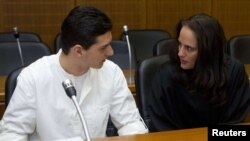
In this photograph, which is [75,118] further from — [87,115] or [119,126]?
[119,126]

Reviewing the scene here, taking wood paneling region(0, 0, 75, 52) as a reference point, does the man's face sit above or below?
above

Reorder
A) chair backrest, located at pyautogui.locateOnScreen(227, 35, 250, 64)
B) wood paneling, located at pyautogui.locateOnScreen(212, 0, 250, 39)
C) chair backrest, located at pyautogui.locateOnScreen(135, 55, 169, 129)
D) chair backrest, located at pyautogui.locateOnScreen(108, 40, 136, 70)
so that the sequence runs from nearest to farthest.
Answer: chair backrest, located at pyautogui.locateOnScreen(135, 55, 169, 129) < chair backrest, located at pyautogui.locateOnScreen(108, 40, 136, 70) < chair backrest, located at pyautogui.locateOnScreen(227, 35, 250, 64) < wood paneling, located at pyautogui.locateOnScreen(212, 0, 250, 39)

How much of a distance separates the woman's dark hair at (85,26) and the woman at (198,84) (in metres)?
0.47

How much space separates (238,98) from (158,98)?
0.42 m

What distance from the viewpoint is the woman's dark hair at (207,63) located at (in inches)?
87.5

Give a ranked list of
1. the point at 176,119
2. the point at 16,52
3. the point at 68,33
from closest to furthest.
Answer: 1. the point at 68,33
2. the point at 176,119
3. the point at 16,52

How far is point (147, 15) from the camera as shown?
5543mm

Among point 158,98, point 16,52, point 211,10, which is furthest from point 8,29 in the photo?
point 158,98

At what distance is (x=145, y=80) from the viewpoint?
2.53 m

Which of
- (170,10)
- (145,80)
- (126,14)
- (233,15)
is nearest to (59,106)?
(145,80)

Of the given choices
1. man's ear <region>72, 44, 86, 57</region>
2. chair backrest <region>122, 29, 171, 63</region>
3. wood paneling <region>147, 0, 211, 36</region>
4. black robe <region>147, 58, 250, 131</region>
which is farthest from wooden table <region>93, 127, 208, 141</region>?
wood paneling <region>147, 0, 211, 36</region>

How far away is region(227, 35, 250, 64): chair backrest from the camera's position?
405 centimetres

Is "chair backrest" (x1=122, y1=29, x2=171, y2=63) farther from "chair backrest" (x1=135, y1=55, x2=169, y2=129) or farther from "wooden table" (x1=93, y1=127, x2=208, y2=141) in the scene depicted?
"wooden table" (x1=93, y1=127, x2=208, y2=141)

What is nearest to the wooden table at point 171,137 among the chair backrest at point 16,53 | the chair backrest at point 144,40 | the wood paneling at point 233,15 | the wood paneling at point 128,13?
the chair backrest at point 16,53
